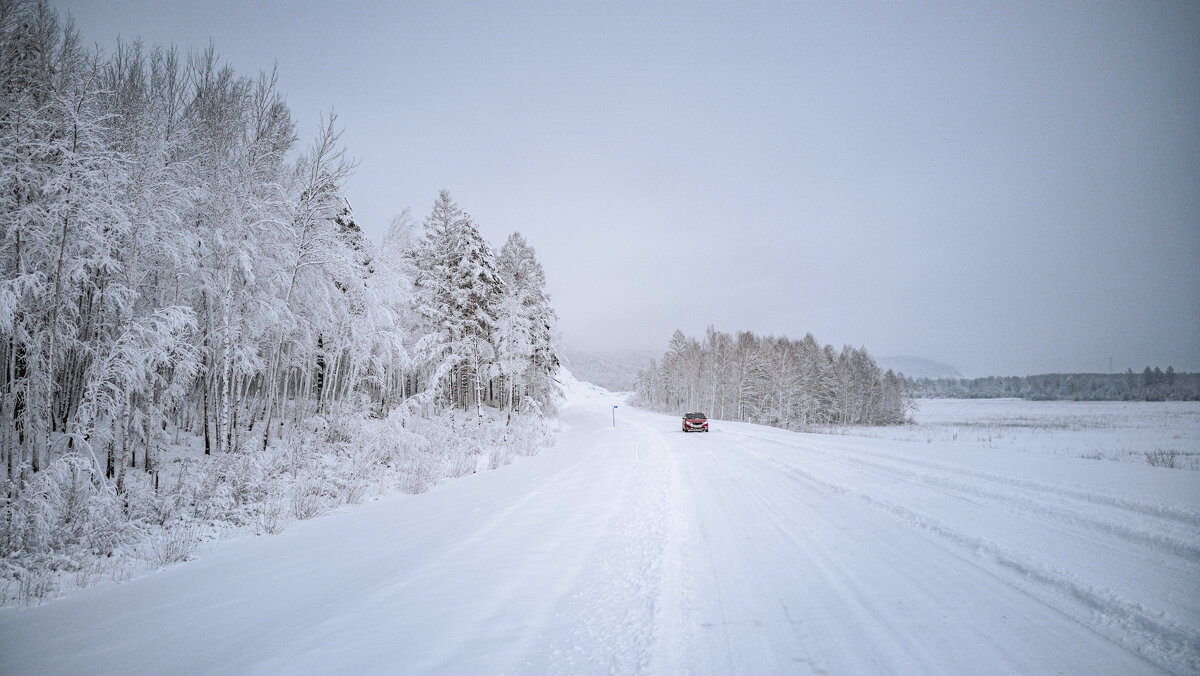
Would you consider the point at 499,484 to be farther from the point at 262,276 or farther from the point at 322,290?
the point at 262,276

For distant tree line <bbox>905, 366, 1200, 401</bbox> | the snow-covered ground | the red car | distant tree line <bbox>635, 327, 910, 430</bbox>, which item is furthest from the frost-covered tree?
distant tree line <bbox>905, 366, 1200, 401</bbox>

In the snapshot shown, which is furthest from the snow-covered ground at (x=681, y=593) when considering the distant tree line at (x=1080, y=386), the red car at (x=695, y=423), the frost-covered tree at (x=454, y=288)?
the distant tree line at (x=1080, y=386)

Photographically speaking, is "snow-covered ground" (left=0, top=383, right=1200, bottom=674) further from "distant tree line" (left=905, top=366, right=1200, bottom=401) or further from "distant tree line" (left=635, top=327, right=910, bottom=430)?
"distant tree line" (left=905, top=366, right=1200, bottom=401)

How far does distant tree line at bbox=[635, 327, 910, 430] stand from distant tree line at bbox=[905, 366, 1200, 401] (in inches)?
970

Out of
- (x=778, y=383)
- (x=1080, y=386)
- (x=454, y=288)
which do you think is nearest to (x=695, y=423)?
(x=454, y=288)

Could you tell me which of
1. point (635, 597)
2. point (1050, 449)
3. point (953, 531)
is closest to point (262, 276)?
point (635, 597)

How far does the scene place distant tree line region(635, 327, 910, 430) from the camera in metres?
51.2

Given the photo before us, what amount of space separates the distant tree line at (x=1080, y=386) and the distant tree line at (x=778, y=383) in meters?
24.6

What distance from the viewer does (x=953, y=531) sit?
20.1 feet

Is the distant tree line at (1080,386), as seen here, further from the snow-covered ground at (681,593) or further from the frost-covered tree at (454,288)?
the snow-covered ground at (681,593)

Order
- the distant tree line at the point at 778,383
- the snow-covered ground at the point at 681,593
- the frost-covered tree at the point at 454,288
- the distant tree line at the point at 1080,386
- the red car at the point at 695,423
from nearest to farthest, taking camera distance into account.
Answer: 1. the snow-covered ground at the point at 681,593
2. the frost-covered tree at the point at 454,288
3. the red car at the point at 695,423
4. the distant tree line at the point at 778,383
5. the distant tree line at the point at 1080,386

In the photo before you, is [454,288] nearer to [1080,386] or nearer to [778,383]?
[778,383]

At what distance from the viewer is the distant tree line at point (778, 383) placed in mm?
51156

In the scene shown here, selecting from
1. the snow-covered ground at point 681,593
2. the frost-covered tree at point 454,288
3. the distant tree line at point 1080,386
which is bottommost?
the distant tree line at point 1080,386
